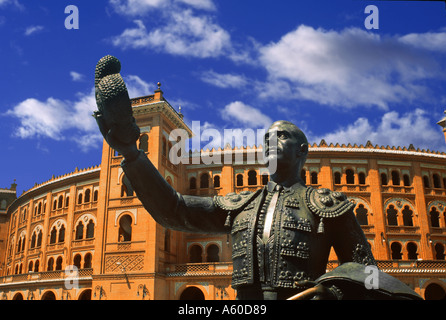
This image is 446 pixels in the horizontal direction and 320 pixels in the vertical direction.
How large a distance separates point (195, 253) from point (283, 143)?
28.9 m

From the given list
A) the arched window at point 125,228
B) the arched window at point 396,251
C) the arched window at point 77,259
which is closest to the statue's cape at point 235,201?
the arched window at point 125,228

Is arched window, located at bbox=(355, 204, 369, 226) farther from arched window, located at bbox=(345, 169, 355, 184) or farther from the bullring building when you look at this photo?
arched window, located at bbox=(345, 169, 355, 184)

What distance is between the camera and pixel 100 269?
28312 millimetres

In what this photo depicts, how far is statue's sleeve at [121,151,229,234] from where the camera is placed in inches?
120

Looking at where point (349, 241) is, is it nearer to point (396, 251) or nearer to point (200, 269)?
point (200, 269)

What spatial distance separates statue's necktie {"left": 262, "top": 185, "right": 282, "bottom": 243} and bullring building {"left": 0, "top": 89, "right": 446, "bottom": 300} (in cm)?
2424

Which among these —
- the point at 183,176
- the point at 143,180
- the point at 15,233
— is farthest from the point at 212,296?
the point at 143,180

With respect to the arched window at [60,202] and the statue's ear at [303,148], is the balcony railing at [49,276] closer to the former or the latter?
the arched window at [60,202]

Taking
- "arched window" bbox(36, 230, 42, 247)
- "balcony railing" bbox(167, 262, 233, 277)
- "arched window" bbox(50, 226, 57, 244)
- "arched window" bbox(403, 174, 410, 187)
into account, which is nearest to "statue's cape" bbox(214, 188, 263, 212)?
"balcony railing" bbox(167, 262, 233, 277)

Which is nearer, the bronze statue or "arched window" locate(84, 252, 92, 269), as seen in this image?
the bronze statue

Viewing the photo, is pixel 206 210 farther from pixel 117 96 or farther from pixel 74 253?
pixel 74 253

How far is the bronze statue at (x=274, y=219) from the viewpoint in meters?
2.67

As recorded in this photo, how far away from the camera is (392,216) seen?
32.0m
